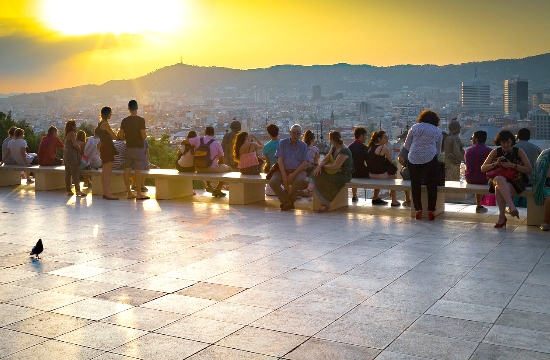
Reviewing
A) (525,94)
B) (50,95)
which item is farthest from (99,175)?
(50,95)

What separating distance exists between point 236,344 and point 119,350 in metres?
0.81

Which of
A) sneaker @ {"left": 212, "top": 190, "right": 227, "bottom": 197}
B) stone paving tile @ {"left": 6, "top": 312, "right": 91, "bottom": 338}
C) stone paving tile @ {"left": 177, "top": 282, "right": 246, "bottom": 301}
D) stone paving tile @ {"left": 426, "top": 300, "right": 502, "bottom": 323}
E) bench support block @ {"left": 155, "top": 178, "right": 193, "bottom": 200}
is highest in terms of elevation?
bench support block @ {"left": 155, "top": 178, "right": 193, "bottom": 200}

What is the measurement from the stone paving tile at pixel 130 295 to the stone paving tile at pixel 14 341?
3.51ft

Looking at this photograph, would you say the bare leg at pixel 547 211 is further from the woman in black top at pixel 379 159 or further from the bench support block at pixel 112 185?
the bench support block at pixel 112 185

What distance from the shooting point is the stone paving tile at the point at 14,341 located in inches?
201

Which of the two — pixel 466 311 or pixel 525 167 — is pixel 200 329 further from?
pixel 525 167

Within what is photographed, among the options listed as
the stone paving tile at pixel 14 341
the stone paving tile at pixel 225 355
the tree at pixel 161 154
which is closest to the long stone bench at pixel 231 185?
the stone paving tile at pixel 225 355

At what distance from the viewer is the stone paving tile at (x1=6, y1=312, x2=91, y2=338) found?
553 centimetres

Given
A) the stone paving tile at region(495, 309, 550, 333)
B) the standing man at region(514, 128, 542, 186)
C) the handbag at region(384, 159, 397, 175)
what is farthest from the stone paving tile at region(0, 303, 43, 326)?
the standing man at region(514, 128, 542, 186)

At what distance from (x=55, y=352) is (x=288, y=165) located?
24.6 feet

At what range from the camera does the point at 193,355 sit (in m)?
4.98

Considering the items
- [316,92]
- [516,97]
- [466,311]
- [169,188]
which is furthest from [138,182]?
[316,92]

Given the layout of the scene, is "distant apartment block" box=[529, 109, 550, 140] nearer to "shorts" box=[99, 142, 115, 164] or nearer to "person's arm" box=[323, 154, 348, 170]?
"person's arm" box=[323, 154, 348, 170]

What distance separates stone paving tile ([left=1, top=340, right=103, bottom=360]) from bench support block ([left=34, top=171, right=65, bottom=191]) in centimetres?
1081
